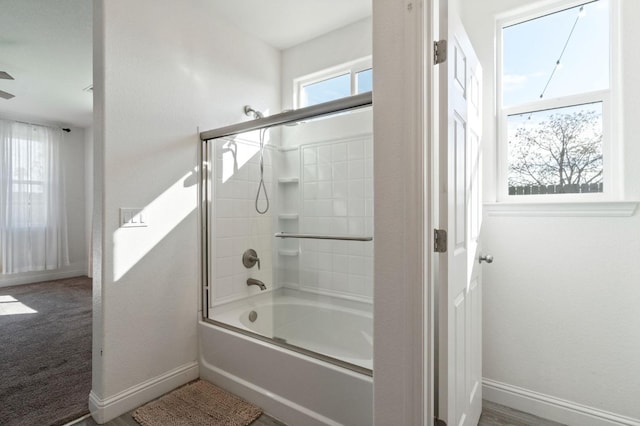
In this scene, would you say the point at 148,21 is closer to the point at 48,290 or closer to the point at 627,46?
the point at 627,46

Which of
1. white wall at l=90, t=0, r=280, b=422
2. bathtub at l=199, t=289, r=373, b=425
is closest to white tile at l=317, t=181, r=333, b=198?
bathtub at l=199, t=289, r=373, b=425

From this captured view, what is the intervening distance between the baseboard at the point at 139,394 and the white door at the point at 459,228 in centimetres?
168

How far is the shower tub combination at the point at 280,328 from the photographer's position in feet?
4.91

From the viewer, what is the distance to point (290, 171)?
267cm

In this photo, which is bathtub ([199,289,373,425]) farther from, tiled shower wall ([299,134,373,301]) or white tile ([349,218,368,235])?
white tile ([349,218,368,235])

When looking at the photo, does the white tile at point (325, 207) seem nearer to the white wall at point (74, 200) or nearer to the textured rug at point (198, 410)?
the textured rug at point (198, 410)

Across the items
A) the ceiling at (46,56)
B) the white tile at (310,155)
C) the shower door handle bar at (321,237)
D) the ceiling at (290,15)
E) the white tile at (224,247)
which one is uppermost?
the ceiling at (290,15)

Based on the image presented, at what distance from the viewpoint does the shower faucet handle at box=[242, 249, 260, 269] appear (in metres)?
2.49

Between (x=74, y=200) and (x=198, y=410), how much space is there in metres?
5.29

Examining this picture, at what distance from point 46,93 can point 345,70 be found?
12.8 ft

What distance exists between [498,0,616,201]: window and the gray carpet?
2.96m

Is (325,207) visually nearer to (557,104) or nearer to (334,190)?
(334,190)

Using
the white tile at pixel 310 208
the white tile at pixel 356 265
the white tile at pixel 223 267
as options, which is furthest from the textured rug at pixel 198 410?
the white tile at pixel 310 208

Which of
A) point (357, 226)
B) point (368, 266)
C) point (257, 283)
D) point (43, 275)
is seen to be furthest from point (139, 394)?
point (43, 275)
